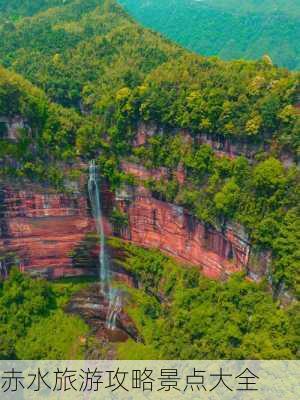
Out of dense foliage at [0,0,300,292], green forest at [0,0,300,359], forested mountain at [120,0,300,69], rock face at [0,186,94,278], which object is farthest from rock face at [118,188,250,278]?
forested mountain at [120,0,300,69]

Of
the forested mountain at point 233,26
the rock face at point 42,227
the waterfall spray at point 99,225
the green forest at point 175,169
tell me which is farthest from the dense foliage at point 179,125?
the forested mountain at point 233,26

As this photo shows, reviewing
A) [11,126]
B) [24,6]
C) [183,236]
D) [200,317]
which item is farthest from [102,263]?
[24,6]

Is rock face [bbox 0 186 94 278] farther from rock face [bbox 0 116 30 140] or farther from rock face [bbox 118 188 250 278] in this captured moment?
rock face [bbox 0 116 30 140]

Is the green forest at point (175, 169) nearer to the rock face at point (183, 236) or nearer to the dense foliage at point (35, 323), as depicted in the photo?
the dense foliage at point (35, 323)

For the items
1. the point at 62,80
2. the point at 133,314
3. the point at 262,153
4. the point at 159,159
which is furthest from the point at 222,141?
the point at 62,80

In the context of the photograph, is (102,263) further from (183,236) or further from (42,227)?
(183,236)
